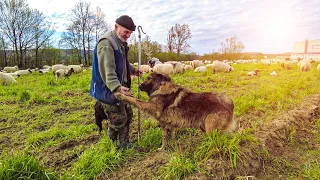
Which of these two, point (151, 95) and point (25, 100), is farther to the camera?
point (25, 100)

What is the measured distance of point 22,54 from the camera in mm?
30766

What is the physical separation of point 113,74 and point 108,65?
0.16 metres

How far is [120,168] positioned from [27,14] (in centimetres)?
3279

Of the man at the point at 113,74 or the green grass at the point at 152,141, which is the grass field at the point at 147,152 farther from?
the man at the point at 113,74

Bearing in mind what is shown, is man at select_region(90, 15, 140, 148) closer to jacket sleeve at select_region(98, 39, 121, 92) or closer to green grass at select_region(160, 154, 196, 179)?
jacket sleeve at select_region(98, 39, 121, 92)

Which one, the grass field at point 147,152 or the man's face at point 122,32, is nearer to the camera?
the grass field at point 147,152

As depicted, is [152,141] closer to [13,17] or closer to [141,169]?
[141,169]

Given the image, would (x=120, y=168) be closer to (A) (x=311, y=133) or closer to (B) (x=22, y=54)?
(A) (x=311, y=133)

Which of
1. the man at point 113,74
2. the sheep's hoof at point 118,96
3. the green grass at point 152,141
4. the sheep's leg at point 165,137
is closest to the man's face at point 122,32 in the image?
the man at point 113,74

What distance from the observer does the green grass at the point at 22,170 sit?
2.54m

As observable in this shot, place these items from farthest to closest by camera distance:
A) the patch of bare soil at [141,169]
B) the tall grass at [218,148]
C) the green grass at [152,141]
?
the green grass at [152,141] → the tall grass at [218,148] → the patch of bare soil at [141,169]

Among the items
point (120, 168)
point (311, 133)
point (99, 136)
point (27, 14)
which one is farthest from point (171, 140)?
point (27, 14)

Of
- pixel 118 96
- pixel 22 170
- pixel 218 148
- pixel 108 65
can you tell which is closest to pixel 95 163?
pixel 22 170

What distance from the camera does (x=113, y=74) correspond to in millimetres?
3197
